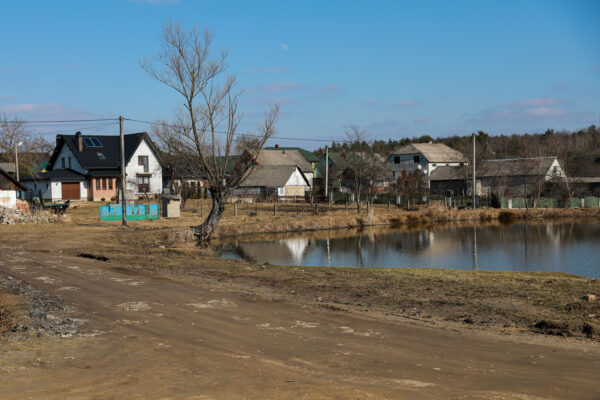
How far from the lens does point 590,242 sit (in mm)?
35719

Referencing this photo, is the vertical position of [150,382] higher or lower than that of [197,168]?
lower

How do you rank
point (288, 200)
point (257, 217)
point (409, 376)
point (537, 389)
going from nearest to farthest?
point (537, 389) < point (409, 376) < point (257, 217) < point (288, 200)

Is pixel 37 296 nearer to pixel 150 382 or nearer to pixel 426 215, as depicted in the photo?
pixel 150 382

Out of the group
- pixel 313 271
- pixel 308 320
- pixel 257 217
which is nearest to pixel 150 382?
pixel 308 320

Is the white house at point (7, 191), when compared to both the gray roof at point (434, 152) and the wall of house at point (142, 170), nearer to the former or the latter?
the wall of house at point (142, 170)

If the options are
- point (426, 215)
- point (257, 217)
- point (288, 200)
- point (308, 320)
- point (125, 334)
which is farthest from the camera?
point (288, 200)

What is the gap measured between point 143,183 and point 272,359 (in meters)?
56.3

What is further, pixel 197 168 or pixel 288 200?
pixel 288 200

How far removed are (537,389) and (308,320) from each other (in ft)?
18.0

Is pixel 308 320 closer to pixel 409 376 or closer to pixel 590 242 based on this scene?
pixel 409 376

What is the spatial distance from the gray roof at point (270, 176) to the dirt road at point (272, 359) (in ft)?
185

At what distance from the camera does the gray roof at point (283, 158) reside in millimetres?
85250

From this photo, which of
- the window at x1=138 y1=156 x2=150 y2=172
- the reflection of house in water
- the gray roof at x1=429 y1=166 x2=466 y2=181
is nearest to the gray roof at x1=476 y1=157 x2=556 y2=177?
the gray roof at x1=429 y1=166 x2=466 y2=181

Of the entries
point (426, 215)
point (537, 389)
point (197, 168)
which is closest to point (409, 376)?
point (537, 389)
